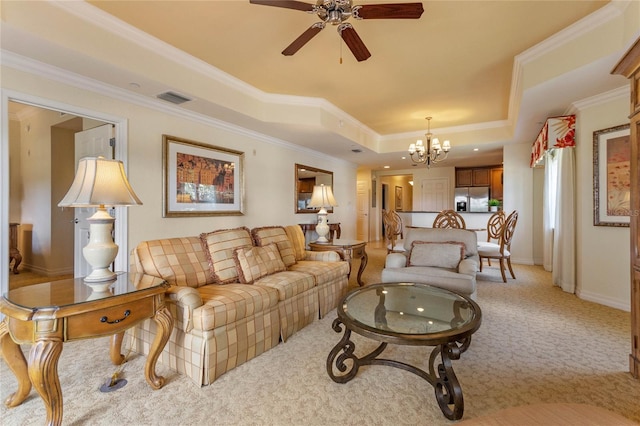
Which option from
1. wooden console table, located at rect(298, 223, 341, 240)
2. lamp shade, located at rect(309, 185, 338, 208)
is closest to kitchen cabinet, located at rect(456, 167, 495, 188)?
wooden console table, located at rect(298, 223, 341, 240)

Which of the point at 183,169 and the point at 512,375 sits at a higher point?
the point at 183,169

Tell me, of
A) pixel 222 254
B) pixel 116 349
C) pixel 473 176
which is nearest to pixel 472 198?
pixel 473 176

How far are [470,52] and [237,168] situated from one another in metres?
3.25

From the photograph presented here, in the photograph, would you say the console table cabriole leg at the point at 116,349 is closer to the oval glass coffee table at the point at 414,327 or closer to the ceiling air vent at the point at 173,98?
the oval glass coffee table at the point at 414,327

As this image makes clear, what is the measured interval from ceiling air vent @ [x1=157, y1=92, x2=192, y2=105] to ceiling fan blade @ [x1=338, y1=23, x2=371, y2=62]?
1.99 meters

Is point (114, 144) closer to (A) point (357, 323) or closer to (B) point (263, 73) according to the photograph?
(B) point (263, 73)

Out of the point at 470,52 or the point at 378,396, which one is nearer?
the point at 378,396

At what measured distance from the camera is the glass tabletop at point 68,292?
150cm

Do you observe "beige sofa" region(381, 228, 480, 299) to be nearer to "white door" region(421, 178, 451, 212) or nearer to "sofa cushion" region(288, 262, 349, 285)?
"sofa cushion" region(288, 262, 349, 285)

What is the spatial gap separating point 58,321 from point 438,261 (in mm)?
3198

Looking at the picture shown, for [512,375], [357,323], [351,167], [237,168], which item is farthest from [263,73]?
[351,167]

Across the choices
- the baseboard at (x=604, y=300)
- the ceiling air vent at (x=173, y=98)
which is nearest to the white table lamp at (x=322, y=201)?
the ceiling air vent at (x=173, y=98)

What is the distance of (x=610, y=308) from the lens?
3223 mm

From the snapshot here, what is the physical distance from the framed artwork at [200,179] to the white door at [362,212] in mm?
5407
